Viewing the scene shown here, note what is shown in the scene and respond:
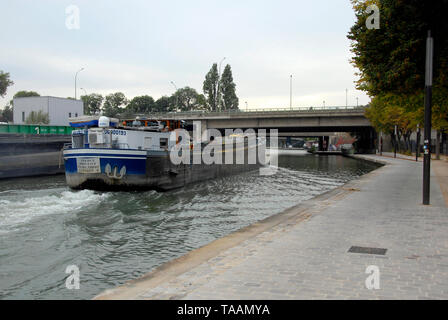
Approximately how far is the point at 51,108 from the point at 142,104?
224ft

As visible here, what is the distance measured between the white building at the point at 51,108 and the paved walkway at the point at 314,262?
195 ft

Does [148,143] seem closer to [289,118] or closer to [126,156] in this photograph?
[126,156]

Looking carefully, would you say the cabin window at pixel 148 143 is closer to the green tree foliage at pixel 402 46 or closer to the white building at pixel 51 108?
the green tree foliage at pixel 402 46

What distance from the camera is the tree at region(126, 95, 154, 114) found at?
427 feet

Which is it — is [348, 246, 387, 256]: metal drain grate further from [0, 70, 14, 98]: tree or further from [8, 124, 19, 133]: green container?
[0, 70, 14, 98]: tree

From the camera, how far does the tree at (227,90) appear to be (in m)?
95.6

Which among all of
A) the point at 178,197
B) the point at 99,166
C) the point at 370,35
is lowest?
the point at 178,197

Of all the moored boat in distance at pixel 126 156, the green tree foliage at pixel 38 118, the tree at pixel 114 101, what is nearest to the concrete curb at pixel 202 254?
the moored boat in distance at pixel 126 156

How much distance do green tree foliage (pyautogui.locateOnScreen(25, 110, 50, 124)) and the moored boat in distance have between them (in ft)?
123

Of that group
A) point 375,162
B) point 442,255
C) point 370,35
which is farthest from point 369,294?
point 375,162

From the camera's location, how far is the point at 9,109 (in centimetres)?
14138
